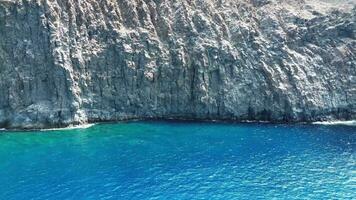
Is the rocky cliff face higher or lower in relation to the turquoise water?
higher

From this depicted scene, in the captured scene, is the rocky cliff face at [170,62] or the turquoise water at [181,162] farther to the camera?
the rocky cliff face at [170,62]

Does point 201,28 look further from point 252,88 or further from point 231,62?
point 252,88

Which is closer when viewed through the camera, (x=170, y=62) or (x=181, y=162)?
(x=181, y=162)

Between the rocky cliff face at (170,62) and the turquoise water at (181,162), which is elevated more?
the rocky cliff face at (170,62)

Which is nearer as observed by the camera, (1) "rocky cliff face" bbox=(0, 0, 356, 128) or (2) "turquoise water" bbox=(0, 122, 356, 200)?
(2) "turquoise water" bbox=(0, 122, 356, 200)

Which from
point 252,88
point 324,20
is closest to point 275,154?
point 252,88
